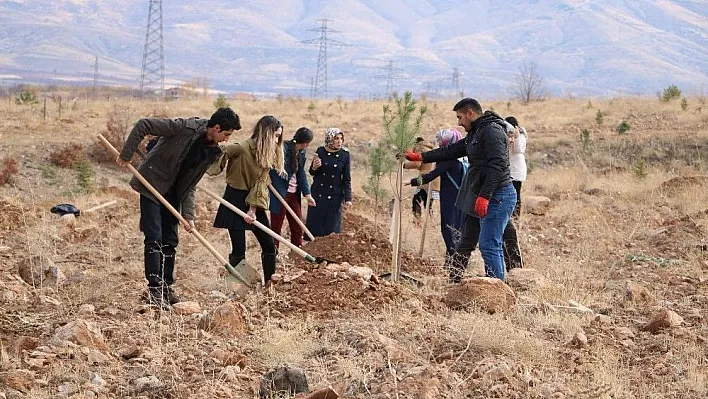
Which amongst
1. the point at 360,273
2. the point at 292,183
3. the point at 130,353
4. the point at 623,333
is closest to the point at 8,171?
the point at 292,183

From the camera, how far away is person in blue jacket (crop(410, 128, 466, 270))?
8477 mm

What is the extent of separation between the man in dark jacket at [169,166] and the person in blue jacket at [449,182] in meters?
2.38

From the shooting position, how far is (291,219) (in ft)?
29.5

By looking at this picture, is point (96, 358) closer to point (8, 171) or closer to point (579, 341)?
point (579, 341)

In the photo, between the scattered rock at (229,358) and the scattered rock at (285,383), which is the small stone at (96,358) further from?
the scattered rock at (285,383)

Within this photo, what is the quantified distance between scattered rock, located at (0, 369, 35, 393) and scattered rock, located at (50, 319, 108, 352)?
0.50 m

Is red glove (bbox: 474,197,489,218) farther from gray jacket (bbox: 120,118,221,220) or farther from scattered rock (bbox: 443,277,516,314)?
gray jacket (bbox: 120,118,221,220)

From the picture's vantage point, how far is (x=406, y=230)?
10477mm

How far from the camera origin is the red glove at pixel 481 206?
6.81 metres

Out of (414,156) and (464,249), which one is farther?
(464,249)

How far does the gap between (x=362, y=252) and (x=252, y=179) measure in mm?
1582

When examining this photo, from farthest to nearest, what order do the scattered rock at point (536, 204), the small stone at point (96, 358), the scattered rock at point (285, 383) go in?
the scattered rock at point (536, 204)
the small stone at point (96, 358)
the scattered rock at point (285, 383)

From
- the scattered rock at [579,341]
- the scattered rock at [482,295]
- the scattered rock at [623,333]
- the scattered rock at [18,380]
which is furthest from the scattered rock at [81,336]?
the scattered rock at [623,333]

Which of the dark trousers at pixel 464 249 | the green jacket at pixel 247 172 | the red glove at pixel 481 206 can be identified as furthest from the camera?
the dark trousers at pixel 464 249
